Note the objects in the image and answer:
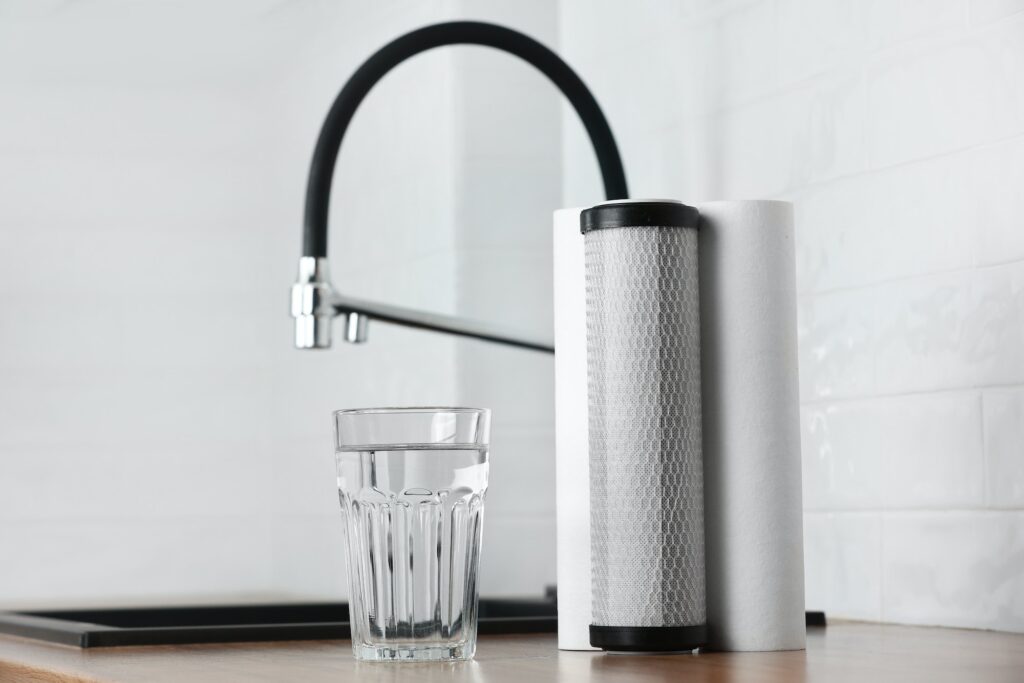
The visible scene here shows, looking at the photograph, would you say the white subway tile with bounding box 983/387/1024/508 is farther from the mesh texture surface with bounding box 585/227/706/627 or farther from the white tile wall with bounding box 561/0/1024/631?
the mesh texture surface with bounding box 585/227/706/627

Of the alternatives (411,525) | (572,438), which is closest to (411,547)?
(411,525)

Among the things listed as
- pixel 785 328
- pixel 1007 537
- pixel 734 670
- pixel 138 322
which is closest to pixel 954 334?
pixel 1007 537

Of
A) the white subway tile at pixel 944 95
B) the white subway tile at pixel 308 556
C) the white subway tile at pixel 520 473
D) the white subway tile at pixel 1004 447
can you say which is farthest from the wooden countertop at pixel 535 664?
the white subway tile at pixel 308 556

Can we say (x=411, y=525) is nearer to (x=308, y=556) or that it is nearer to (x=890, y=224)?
(x=890, y=224)

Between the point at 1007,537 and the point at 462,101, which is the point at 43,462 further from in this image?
the point at 1007,537

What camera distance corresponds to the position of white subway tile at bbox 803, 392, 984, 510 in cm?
104

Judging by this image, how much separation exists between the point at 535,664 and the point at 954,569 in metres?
0.44

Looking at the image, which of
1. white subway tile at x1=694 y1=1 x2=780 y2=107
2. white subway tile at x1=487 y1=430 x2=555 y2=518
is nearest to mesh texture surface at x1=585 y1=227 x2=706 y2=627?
white subway tile at x1=694 y1=1 x2=780 y2=107

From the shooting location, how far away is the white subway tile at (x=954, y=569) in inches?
39.4

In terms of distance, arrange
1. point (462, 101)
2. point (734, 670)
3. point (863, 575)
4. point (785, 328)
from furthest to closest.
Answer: point (462, 101), point (863, 575), point (785, 328), point (734, 670)

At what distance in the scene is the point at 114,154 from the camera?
7.32ft

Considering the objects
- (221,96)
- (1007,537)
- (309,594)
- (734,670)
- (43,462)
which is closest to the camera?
(734,670)

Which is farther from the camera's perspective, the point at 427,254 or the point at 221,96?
the point at 221,96

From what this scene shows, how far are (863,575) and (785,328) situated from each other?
0.40 meters
